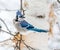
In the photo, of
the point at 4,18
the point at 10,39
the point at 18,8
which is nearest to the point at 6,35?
the point at 10,39

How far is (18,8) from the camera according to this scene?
113 centimetres

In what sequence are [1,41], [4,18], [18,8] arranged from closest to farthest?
[1,41] < [4,18] < [18,8]

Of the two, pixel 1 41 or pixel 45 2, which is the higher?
pixel 45 2

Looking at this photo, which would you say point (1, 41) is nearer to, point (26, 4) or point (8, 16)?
point (8, 16)

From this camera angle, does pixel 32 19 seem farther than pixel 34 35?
Yes

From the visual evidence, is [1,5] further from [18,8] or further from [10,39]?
[10,39]

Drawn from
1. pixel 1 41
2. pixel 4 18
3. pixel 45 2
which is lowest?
pixel 1 41

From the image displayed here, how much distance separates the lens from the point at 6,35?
0.88 meters

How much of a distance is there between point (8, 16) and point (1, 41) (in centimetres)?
24

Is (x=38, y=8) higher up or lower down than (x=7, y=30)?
higher up

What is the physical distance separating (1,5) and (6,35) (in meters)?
0.35

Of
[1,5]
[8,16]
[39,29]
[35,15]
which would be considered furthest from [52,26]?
[1,5]

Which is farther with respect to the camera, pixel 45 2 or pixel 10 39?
pixel 45 2

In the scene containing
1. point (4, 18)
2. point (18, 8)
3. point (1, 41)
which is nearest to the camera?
point (1, 41)
